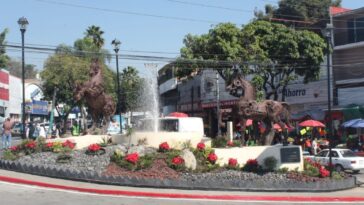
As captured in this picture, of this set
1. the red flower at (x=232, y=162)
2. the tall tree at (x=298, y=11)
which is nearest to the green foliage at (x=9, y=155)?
the red flower at (x=232, y=162)

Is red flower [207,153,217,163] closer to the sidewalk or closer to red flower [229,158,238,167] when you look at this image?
red flower [229,158,238,167]

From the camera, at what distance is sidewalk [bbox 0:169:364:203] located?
17.0m

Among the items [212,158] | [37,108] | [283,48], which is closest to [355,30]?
[283,48]

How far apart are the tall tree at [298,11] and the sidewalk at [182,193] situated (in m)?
44.8

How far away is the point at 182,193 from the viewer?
1738 centimetres

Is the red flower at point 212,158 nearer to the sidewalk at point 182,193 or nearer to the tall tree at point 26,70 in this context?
the sidewalk at point 182,193

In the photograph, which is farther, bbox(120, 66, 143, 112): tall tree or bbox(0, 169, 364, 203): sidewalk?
bbox(120, 66, 143, 112): tall tree

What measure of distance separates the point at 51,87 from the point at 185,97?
17.4m

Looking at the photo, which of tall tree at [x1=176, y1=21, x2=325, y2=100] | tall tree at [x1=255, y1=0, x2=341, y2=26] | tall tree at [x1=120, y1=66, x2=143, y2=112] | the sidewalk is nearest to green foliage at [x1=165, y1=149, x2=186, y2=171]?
the sidewalk

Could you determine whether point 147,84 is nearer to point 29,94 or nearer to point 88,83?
point 88,83

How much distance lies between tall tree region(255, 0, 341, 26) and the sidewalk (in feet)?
147

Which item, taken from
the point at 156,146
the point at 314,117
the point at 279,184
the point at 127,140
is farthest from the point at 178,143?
the point at 314,117

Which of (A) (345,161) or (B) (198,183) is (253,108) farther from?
(A) (345,161)

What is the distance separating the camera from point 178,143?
21375 mm
